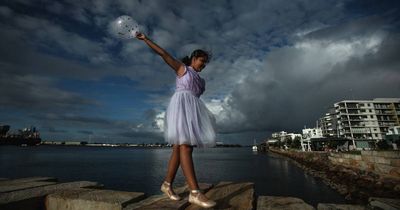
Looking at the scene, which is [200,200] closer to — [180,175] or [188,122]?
[188,122]

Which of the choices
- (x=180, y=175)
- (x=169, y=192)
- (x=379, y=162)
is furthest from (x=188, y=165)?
(x=180, y=175)

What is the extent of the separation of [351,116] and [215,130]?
89963 mm

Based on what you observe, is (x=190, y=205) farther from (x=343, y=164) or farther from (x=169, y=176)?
(x=343, y=164)

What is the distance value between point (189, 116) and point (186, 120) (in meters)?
0.07

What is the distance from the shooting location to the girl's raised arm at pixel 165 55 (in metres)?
2.70

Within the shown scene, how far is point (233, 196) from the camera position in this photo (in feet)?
8.86

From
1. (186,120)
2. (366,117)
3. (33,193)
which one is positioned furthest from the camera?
(366,117)

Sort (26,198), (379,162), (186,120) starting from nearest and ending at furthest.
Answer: (26,198) → (186,120) → (379,162)

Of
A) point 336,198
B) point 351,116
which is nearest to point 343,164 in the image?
point 336,198

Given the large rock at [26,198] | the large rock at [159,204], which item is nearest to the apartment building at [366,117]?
the large rock at [159,204]

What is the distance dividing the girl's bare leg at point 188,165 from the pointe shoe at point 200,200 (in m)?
0.08

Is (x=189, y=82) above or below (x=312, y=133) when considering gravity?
below

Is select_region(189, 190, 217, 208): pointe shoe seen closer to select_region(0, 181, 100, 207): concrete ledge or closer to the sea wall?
select_region(0, 181, 100, 207): concrete ledge

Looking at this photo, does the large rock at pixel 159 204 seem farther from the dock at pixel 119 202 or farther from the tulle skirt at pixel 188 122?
the tulle skirt at pixel 188 122
